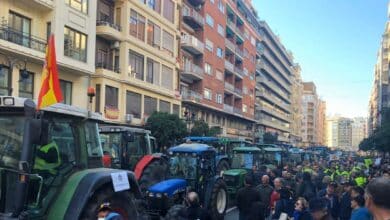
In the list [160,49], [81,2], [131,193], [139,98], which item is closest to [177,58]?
[160,49]

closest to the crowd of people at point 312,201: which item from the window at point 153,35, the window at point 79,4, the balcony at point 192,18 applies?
the window at point 79,4

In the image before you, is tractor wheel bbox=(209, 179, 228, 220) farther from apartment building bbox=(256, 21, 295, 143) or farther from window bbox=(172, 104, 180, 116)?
apartment building bbox=(256, 21, 295, 143)

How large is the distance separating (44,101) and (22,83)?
1892cm

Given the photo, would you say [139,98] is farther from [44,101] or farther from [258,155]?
[44,101]

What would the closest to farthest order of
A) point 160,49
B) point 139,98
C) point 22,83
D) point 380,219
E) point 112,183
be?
point 380,219 → point 112,183 → point 22,83 → point 139,98 → point 160,49

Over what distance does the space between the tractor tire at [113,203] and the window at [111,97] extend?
2391cm

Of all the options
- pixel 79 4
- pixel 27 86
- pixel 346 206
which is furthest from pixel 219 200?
pixel 79 4

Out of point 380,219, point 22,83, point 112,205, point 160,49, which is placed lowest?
point 112,205

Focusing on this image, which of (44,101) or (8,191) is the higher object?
(44,101)

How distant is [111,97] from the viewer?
31453 mm

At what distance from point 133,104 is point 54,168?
27.8 metres

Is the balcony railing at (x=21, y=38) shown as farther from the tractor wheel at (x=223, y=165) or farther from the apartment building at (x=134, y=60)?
the tractor wheel at (x=223, y=165)

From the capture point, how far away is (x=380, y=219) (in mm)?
3086

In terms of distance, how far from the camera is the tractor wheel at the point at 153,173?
12.0 meters
